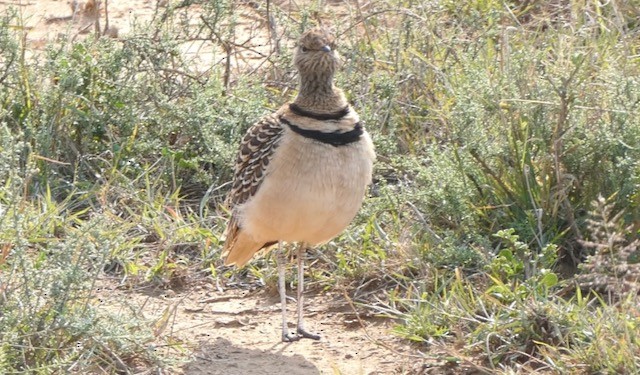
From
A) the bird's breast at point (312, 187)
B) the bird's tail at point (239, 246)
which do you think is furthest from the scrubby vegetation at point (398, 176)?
the bird's breast at point (312, 187)

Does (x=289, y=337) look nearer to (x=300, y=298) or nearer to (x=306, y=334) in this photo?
(x=306, y=334)

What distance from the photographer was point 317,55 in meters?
6.03

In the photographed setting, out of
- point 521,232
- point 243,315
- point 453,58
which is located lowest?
point 243,315

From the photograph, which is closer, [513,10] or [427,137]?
[427,137]

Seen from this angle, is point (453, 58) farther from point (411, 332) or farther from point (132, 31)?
point (411, 332)

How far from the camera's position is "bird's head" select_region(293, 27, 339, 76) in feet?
19.7

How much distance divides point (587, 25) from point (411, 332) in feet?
8.87

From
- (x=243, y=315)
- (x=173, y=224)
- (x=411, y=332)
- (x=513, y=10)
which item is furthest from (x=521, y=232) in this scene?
(x=513, y=10)

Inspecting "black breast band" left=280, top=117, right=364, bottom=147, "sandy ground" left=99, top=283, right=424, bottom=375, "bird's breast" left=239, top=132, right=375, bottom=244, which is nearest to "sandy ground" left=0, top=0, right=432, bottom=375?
"sandy ground" left=99, top=283, right=424, bottom=375

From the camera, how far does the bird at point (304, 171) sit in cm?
567

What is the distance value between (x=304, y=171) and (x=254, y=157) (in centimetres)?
42

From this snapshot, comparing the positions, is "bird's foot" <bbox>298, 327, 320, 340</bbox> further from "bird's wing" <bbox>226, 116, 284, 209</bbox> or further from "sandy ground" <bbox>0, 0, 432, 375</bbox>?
"bird's wing" <bbox>226, 116, 284, 209</bbox>

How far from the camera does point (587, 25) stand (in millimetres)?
7547

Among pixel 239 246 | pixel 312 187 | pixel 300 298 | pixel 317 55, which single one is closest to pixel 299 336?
pixel 300 298
